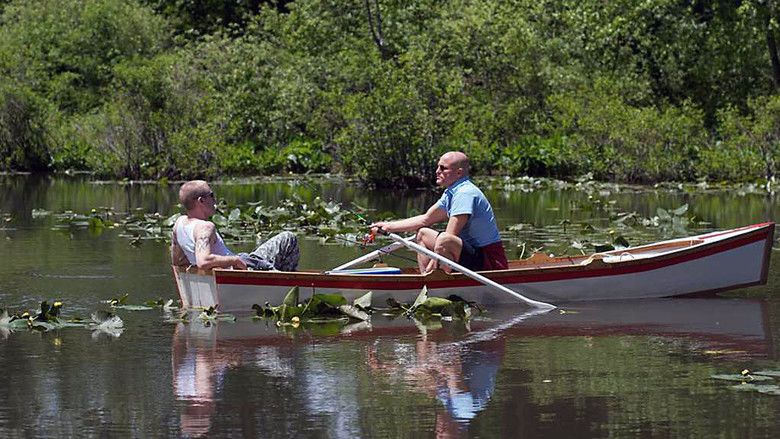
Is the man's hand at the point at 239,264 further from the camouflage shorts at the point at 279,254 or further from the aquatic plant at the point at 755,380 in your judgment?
the aquatic plant at the point at 755,380

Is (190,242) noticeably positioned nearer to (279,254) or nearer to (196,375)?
(279,254)

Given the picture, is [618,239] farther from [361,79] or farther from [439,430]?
[361,79]

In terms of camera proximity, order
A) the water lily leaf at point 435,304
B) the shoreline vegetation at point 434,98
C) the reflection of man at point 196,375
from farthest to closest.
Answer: the shoreline vegetation at point 434,98 < the water lily leaf at point 435,304 < the reflection of man at point 196,375

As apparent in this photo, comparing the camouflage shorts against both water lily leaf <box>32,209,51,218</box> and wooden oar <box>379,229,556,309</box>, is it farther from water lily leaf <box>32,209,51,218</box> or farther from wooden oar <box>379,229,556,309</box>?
water lily leaf <box>32,209,51,218</box>

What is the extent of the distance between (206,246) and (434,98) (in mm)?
19476

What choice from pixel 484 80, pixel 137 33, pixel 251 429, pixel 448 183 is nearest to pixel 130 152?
pixel 484 80

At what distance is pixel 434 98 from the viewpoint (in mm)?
31719

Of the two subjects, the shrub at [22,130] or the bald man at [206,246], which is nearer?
the bald man at [206,246]

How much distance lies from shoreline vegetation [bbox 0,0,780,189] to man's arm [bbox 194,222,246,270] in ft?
58.6

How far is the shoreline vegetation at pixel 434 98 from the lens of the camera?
31391 mm

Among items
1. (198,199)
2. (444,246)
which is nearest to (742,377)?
(444,246)

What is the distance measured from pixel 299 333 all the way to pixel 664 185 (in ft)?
65.4

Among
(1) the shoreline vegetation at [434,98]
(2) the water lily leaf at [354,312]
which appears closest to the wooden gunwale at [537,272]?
(2) the water lily leaf at [354,312]

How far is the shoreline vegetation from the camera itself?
31.4m
